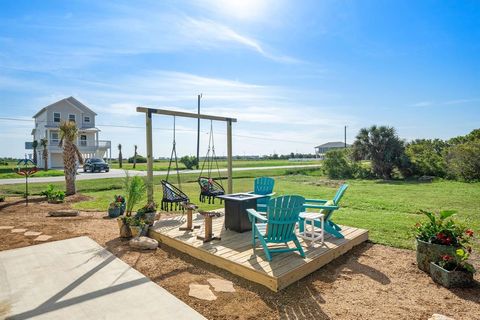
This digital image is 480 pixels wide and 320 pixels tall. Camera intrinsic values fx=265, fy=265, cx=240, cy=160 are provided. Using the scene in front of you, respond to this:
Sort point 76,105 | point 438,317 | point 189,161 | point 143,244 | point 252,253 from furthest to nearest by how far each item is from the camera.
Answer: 1. point 189,161
2. point 76,105
3. point 143,244
4. point 252,253
5. point 438,317

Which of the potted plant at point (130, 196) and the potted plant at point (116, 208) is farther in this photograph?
the potted plant at point (116, 208)

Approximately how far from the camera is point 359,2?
335 inches

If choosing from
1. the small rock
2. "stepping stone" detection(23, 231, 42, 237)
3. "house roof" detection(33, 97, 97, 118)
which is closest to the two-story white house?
"house roof" detection(33, 97, 97, 118)

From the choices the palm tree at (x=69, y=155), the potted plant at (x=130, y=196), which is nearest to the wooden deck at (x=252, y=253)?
the potted plant at (x=130, y=196)

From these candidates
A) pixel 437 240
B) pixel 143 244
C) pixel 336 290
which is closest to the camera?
pixel 336 290

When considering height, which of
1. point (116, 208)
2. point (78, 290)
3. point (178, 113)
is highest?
point (178, 113)

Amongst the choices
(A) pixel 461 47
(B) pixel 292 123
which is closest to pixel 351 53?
(A) pixel 461 47

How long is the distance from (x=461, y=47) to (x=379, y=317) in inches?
491

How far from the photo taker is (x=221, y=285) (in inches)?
137

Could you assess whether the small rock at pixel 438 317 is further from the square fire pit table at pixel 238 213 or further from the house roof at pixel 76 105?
the house roof at pixel 76 105

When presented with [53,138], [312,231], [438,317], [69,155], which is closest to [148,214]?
[312,231]

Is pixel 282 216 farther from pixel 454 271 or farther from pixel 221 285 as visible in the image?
pixel 454 271

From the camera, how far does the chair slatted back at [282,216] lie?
381 cm

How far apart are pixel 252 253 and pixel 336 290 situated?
130cm
